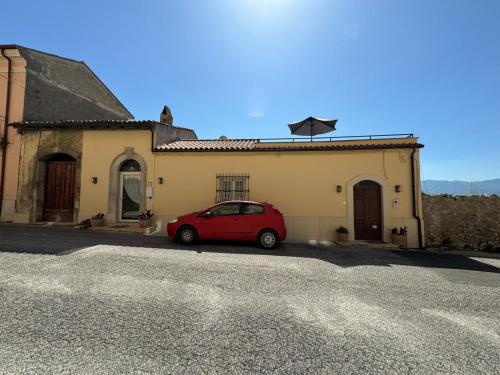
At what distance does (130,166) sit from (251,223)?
637 centimetres

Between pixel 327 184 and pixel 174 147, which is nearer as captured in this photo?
pixel 327 184

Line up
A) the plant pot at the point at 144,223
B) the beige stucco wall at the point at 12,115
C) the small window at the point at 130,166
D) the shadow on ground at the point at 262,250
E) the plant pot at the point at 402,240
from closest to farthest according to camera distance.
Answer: the shadow on ground at the point at 262,250 < the plant pot at the point at 402,240 < the plant pot at the point at 144,223 < the small window at the point at 130,166 < the beige stucco wall at the point at 12,115

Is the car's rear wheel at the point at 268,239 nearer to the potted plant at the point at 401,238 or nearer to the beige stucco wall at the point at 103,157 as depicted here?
the potted plant at the point at 401,238

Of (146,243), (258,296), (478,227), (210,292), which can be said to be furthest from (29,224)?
(478,227)

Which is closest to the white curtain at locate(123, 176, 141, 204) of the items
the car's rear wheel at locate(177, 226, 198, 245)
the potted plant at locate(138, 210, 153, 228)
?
the potted plant at locate(138, 210, 153, 228)

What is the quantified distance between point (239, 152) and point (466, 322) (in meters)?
8.02

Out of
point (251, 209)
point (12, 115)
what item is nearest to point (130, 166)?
point (12, 115)

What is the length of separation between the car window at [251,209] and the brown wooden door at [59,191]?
8063mm

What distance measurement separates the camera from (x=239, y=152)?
32.0 ft

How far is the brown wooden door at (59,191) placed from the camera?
34.4 feet

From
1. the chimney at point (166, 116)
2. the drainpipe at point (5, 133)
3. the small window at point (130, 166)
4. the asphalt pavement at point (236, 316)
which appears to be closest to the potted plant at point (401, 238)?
the asphalt pavement at point (236, 316)

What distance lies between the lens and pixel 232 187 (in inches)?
385

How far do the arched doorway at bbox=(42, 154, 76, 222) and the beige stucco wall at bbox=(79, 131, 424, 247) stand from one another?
877 mm

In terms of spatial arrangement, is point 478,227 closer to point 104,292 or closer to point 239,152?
point 239,152
